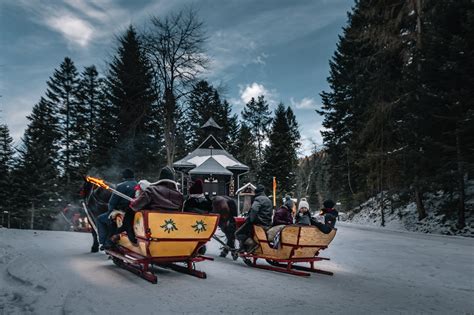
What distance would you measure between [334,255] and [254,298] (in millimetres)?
6056

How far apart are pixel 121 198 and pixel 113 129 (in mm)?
28643

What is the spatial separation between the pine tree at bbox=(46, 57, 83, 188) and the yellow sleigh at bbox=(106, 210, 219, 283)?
34.5m

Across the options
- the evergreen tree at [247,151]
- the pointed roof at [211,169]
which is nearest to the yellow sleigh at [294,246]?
the pointed roof at [211,169]

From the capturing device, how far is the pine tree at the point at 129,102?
3186 centimetres

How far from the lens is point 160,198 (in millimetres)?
5871

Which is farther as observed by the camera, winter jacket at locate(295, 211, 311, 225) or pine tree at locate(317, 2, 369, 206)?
pine tree at locate(317, 2, 369, 206)

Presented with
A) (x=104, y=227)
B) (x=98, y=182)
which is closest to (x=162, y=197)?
(x=104, y=227)

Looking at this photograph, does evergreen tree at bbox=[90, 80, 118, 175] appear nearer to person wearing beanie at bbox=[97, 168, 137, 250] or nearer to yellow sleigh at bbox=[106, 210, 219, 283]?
person wearing beanie at bbox=[97, 168, 137, 250]

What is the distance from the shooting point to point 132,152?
105 feet

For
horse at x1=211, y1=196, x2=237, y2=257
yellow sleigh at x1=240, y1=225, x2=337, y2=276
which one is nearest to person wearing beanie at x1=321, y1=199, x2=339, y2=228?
yellow sleigh at x1=240, y1=225, x2=337, y2=276

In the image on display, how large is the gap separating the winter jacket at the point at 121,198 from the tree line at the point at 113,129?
18552 mm

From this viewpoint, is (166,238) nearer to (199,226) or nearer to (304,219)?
(199,226)

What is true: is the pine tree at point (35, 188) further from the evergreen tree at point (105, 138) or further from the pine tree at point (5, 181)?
the evergreen tree at point (105, 138)

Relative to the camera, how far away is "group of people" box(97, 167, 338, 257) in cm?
589
